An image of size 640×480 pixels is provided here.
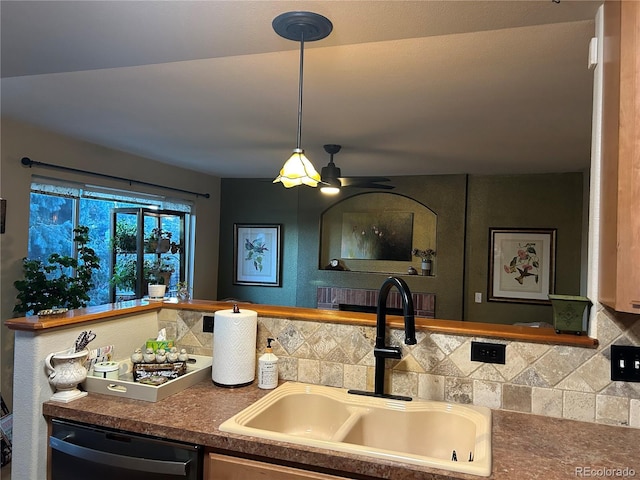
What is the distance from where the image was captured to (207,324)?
205cm

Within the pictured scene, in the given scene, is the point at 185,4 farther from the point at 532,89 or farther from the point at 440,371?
the point at 532,89

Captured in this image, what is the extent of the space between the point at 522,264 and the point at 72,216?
506cm

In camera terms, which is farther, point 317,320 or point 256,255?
point 256,255

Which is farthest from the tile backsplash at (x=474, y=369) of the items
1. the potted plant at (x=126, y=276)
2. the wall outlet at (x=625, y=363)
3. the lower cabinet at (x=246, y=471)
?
the potted plant at (x=126, y=276)

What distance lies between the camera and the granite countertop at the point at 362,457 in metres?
1.20

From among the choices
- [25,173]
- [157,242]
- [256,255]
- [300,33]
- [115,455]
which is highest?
[300,33]

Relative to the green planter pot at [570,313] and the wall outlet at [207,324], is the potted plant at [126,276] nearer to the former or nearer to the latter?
the wall outlet at [207,324]

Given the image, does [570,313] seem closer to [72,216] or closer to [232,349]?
[232,349]

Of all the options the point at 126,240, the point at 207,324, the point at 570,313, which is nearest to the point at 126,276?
the point at 126,240

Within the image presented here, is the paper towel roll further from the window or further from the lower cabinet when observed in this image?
the window

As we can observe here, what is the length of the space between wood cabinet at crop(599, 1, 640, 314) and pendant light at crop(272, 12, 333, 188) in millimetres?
976

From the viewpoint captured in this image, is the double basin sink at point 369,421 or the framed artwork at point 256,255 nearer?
the double basin sink at point 369,421

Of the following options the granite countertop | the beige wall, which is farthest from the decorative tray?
the beige wall

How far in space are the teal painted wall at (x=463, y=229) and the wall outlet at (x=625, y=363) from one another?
4.07m
